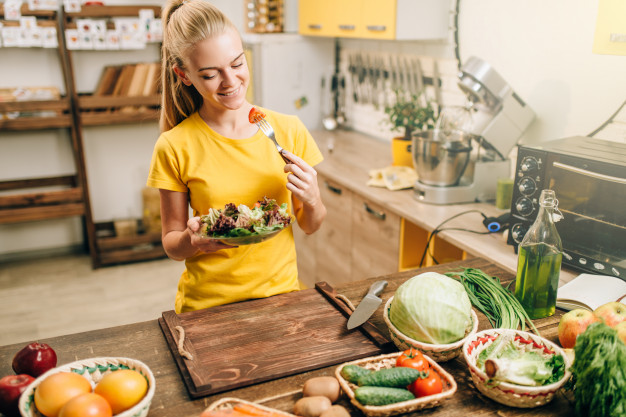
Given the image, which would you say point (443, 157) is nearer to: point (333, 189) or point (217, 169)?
point (333, 189)

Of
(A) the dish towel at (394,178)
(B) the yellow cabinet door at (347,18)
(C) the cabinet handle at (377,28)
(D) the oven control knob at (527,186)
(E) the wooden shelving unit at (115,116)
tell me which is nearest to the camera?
(D) the oven control knob at (527,186)

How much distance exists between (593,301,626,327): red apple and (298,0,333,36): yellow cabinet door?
2.69 m

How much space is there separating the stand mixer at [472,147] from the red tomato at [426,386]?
1.55 metres

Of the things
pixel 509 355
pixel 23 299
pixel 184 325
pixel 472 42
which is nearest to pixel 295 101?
pixel 472 42

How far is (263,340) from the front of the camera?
1.32 m

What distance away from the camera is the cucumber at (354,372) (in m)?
1.08

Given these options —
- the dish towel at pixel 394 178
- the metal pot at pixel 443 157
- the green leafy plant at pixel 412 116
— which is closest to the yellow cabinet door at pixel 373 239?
the dish towel at pixel 394 178

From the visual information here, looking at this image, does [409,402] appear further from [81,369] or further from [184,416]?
[81,369]

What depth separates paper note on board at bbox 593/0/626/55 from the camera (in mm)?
1791

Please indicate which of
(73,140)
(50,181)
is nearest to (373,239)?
(73,140)

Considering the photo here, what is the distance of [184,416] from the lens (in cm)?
106

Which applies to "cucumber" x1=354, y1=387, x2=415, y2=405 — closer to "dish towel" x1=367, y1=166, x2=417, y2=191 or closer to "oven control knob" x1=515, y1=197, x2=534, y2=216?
"oven control knob" x1=515, y1=197, x2=534, y2=216

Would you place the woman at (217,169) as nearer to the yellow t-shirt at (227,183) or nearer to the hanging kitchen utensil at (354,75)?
the yellow t-shirt at (227,183)

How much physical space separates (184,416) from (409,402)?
43 cm
